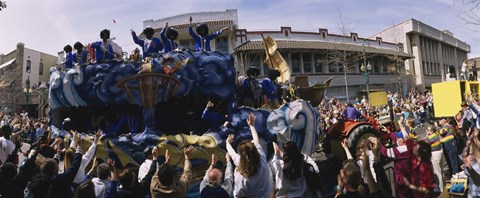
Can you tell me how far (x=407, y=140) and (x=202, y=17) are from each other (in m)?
22.4

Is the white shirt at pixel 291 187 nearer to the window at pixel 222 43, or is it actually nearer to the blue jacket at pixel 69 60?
the blue jacket at pixel 69 60

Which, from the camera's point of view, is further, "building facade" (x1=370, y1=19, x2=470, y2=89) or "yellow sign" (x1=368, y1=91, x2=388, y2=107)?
"building facade" (x1=370, y1=19, x2=470, y2=89)

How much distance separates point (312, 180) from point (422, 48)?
4073 cm

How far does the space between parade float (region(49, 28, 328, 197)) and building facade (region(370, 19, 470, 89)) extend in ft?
113

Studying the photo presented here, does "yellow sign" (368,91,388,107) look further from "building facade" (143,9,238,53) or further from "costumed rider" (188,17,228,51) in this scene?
"building facade" (143,9,238,53)

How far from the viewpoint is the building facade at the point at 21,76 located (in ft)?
97.0

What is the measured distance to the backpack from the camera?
3270mm

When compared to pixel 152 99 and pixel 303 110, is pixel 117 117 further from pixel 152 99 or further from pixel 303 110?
pixel 303 110

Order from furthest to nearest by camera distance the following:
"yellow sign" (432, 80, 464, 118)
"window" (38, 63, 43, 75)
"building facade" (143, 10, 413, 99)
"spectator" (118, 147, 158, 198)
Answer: "window" (38, 63, 43, 75), "building facade" (143, 10, 413, 99), "yellow sign" (432, 80, 464, 118), "spectator" (118, 147, 158, 198)

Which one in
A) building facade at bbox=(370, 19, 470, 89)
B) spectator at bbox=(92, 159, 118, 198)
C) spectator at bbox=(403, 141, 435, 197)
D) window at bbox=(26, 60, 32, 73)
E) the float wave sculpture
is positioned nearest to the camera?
spectator at bbox=(92, 159, 118, 198)

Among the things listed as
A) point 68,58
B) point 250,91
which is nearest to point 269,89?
point 250,91

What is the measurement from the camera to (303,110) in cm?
695

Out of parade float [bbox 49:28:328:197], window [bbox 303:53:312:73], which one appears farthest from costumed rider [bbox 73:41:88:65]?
window [bbox 303:53:312:73]

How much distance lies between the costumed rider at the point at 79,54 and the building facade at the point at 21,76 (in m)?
24.6
